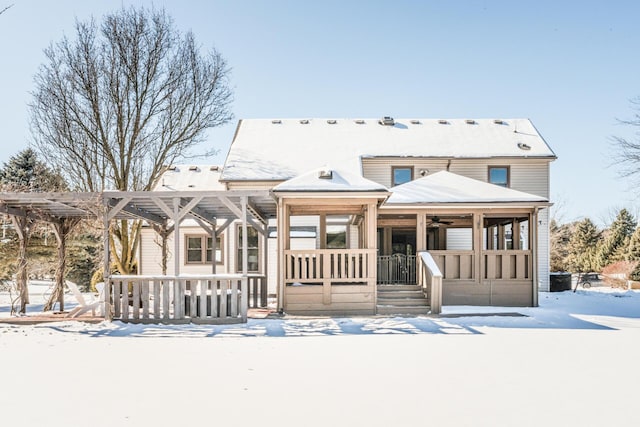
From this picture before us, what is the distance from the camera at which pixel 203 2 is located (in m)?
12.9

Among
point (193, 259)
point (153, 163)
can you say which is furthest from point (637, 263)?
point (153, 163)

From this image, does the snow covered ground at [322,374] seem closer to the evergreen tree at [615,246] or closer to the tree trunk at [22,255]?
the tree trunk at [22,255]

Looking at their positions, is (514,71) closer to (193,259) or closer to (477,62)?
(477,62)

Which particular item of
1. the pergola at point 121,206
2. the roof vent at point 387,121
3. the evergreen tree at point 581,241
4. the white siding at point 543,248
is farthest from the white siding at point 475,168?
the evergreen tree at point 581,241

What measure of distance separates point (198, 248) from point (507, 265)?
1176cm

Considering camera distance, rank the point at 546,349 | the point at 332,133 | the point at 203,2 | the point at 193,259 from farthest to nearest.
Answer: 1. the point at 332,133
2. the point at 193,259
3. the point at 203,2
4. the point at 546,349

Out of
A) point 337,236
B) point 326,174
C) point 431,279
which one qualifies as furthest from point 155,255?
point 431,279

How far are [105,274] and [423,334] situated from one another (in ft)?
22.7

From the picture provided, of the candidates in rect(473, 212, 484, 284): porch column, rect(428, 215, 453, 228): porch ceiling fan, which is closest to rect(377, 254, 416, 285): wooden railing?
rect(428, 215, 453, 228): porch ceiling fan

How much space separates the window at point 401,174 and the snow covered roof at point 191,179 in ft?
24.3

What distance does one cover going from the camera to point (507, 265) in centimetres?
1259

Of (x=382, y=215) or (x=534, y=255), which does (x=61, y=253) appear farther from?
(x=534, y=255)

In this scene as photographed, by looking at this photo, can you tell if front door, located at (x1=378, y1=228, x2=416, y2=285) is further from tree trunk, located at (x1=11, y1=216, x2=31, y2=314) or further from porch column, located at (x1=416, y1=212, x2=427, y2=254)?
tree trunk, located at (x1=11, y1=216, x2=31, y2=314)

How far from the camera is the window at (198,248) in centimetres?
1819
